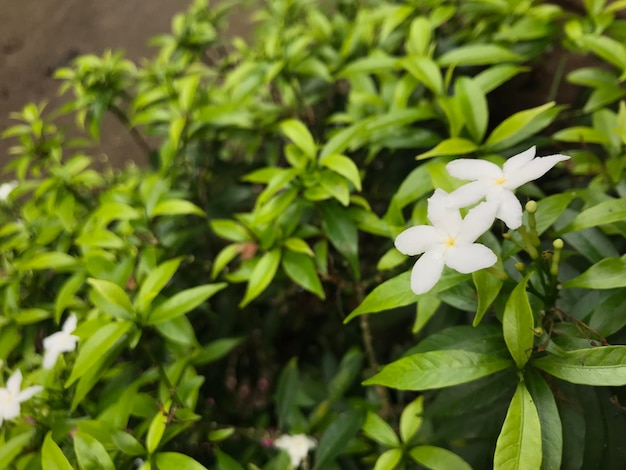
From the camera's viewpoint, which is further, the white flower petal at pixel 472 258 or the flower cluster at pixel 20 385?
the flower cluster at pixel 20 385

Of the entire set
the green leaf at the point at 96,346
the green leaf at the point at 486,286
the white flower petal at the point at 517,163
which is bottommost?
the green leaf at the point at 486,286

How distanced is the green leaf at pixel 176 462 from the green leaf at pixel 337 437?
286mm

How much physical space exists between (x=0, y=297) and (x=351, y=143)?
36.0 inches

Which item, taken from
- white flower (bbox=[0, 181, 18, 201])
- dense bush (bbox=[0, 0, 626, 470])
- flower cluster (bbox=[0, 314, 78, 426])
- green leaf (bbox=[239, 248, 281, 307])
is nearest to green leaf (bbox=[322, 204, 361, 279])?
dense bush (bbox=[0, 0, 626, 470])

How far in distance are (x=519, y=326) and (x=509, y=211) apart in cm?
15

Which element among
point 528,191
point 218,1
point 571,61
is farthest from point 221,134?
point 218,1

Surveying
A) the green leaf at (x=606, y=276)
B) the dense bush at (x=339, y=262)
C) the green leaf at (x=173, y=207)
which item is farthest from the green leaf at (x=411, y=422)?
the green leaf at (x=173, y=207)

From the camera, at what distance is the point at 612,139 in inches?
A: 37.3

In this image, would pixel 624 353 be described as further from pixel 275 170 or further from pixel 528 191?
pixel 275 170

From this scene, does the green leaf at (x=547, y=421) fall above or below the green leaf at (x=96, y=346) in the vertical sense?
below

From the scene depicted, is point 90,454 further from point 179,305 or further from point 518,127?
point 518,127

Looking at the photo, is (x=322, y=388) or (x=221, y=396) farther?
(x=221, y=396)

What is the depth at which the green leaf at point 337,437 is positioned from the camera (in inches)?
37.2

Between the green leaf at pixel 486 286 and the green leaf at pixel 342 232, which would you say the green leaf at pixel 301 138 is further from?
the green leaf at pixel 486 286
